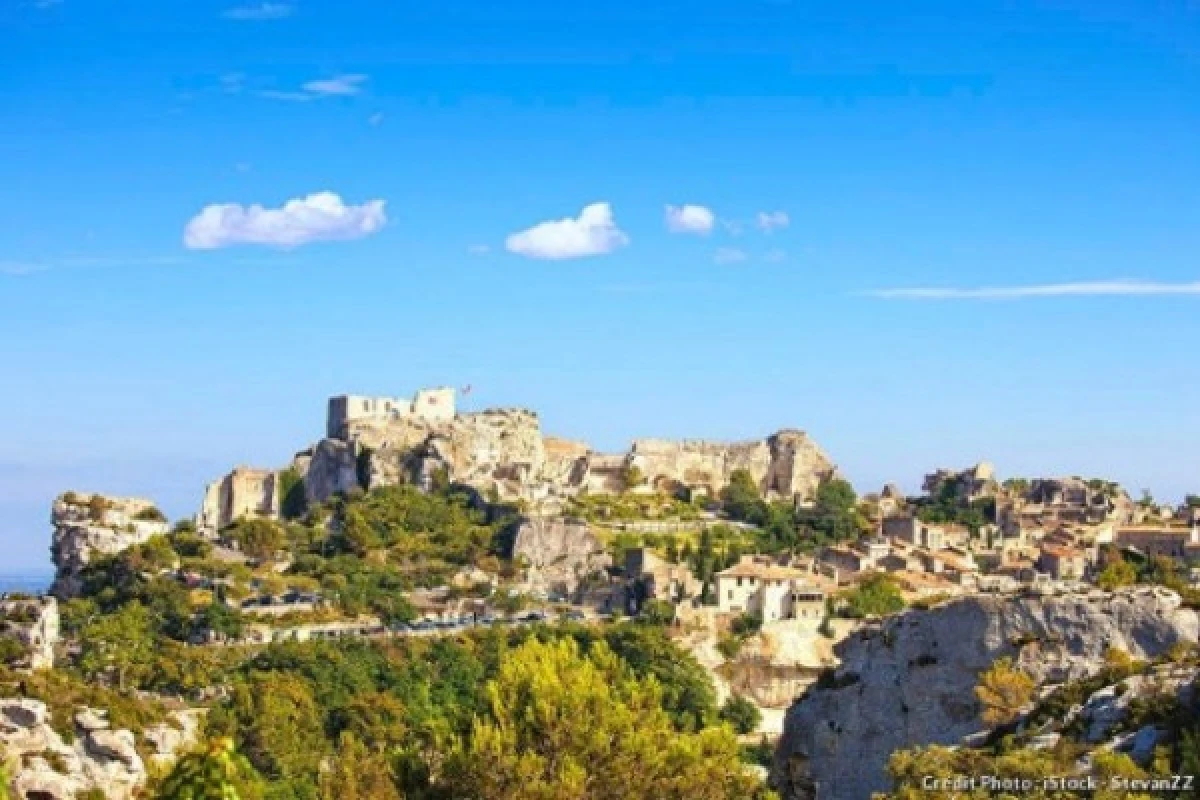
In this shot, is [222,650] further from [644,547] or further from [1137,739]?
[1137,739]

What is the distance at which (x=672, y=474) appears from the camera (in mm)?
95688

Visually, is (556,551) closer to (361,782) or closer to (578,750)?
(361,782)

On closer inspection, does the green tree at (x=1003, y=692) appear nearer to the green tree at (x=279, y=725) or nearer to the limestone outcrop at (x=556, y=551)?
the green tree at (x=279, y=725)

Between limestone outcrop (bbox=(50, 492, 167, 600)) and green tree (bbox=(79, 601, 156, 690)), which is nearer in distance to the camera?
green tree (bbox=(79, 601, 156, 690))

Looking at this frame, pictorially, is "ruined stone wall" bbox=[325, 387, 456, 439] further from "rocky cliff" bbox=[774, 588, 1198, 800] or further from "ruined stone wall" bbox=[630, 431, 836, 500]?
"rocky cliff" bbox=[774, 588, 1198, 800]

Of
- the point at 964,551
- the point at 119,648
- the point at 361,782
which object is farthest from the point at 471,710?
the point at 964,551

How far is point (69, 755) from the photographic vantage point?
3484cm

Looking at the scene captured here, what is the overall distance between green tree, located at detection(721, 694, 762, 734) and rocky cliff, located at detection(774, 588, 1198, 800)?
30491 millimetres

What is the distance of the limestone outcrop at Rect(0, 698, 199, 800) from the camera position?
32.8 m

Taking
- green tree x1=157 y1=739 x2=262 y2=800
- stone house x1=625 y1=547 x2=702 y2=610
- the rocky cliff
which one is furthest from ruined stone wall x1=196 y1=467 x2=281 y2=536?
green tree x1=157 y1=739 x2=262 y2=800

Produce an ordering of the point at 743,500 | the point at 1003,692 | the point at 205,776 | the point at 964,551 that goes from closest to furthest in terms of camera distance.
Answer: the point at 205,776 → the point at 1003,692 → the point at 964,551 → the point at 743,500

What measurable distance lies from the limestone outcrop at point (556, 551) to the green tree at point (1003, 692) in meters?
48.6

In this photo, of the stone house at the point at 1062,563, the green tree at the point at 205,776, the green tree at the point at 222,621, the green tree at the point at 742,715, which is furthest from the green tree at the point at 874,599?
the green tree at the point at 205,776

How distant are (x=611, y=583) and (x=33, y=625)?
2449 cm
